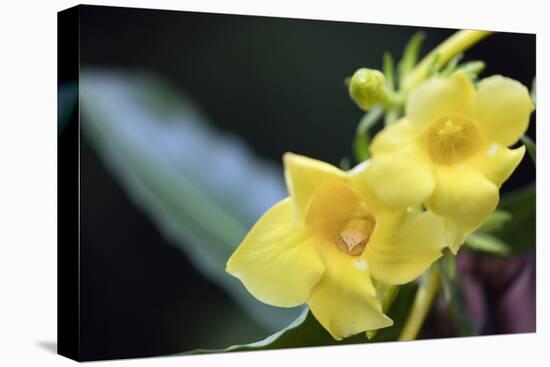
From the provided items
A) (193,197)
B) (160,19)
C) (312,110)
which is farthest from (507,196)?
(160,19)

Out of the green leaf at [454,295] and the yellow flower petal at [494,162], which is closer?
the yellow flower petal at [494,162]

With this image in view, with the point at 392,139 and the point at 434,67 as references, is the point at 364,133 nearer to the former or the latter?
the point at 434,67

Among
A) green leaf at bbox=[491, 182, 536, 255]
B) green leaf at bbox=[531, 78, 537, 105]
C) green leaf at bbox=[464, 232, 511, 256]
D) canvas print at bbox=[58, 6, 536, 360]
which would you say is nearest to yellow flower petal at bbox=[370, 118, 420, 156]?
canvas print at bbox=[58, 6, 536, 360]

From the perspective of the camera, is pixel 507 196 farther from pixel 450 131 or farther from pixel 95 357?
pixel 95 357

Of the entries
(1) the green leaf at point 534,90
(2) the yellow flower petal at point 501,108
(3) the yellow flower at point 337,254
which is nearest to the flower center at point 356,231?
(3) the yellow flower at point 337,254

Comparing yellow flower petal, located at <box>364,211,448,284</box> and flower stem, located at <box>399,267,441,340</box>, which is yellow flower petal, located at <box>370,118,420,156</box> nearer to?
yellow flower petal, located at <box>364,211,448,284</box>

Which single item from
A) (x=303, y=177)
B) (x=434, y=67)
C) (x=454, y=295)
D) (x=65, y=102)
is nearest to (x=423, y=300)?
(x=454, y=295)

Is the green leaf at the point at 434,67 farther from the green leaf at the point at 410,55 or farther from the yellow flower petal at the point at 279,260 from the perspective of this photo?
the yellow flower petal at the point at 279,260
